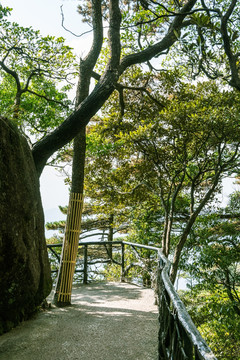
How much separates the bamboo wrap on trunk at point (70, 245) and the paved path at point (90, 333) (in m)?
0.41

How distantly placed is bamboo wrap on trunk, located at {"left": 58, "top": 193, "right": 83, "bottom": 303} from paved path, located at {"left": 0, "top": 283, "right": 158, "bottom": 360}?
41cm

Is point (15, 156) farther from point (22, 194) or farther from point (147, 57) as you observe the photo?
point (147, 57)

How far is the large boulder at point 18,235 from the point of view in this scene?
134 inches

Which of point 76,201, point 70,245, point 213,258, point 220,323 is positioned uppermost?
point 76,201

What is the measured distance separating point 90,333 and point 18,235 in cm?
159

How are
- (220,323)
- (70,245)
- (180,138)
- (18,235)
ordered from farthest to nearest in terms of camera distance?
(220,323), (180,138), (70,245), (18,235)

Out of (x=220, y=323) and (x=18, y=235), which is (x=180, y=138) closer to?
(x=18, y=235)

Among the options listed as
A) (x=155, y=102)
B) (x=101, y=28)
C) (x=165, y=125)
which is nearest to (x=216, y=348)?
(x=165, y=125)

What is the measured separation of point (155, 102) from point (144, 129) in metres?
2.12

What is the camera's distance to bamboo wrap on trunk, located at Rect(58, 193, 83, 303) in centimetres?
534

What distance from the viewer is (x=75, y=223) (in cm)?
555

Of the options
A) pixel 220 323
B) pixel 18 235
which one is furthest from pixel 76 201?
pixel 220 323

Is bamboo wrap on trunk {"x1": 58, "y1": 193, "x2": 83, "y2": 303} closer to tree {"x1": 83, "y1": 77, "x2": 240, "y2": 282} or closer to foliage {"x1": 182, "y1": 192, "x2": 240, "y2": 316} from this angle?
tree {"x1": 83, "y1": 77, "x2": 240, "y2": 282}

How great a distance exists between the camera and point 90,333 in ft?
12.7
